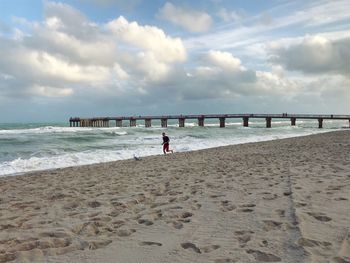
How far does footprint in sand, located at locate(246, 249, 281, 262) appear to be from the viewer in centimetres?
324

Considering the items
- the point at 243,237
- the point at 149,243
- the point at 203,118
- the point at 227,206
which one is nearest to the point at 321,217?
the point at 243,237

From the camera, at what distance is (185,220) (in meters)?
4.66

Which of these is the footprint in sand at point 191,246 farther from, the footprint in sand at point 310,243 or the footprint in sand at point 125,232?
the footprint in sand at point 310,243

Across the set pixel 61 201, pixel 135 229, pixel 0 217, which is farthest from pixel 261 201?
pixel 0 217

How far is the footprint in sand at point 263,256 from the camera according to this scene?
324cm

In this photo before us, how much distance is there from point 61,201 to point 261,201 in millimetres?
3361

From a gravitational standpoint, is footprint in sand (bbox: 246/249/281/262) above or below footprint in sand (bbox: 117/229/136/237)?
above

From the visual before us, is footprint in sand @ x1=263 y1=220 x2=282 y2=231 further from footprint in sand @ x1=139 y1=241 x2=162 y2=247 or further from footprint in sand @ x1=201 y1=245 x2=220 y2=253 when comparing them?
Answer: footprint in sand @ x1=139 y1=241 x2=162 y2=247

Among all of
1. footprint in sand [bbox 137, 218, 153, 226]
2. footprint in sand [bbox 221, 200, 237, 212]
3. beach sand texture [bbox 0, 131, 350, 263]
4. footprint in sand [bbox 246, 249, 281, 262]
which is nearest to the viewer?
footprint in sand [bbox 246, 249, 281, 262]

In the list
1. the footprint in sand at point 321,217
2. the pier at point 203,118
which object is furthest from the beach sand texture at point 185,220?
Answer: the pier at point 203,118

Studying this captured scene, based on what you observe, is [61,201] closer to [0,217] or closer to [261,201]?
[0,217]

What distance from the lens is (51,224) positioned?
4.81m

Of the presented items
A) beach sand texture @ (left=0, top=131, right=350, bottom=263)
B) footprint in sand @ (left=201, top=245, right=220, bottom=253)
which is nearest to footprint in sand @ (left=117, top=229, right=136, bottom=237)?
beach sand texture @ (left=0, top=131, right=350, bottom=263)

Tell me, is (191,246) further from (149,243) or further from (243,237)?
(243,237)
